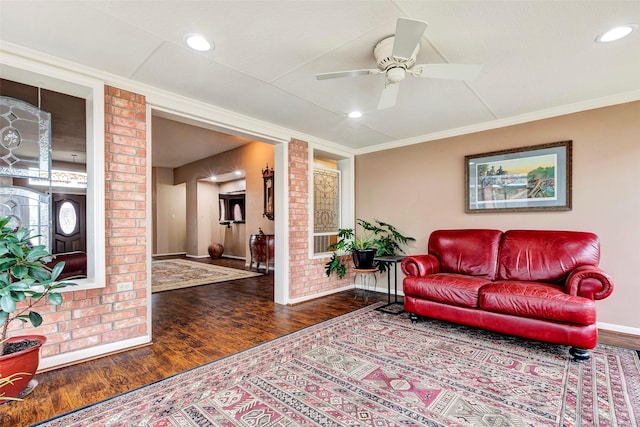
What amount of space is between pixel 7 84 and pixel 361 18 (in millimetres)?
3438

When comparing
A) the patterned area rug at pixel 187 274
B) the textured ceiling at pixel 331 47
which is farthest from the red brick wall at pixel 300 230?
the patterned area rug at pixel 187 274

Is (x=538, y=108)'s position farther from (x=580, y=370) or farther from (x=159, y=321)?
(x=159, y=321)

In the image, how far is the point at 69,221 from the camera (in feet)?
21.2

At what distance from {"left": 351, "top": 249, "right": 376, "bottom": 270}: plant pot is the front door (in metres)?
5.80

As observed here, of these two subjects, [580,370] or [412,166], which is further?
[412,166]

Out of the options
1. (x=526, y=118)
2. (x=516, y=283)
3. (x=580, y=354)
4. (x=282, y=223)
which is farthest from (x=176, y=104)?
(x=580, y=354)

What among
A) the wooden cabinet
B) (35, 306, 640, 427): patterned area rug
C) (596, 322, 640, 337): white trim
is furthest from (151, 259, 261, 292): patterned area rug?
(596, 322, 640, 337): white trim

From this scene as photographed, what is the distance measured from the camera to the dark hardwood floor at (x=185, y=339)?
6.14 feet

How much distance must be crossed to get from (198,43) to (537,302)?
10.8 ft

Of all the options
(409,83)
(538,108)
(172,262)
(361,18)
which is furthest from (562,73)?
(172,262)

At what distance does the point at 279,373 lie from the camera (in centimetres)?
217

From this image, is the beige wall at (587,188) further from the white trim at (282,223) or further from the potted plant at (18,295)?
the potted plant at (18,295)

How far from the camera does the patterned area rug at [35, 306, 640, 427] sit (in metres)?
1.68

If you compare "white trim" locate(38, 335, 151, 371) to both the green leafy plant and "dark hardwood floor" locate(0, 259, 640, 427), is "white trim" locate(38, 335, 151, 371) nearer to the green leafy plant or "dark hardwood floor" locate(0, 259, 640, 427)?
"dark hardwood floor" locate(0, 259, 640, 427)
